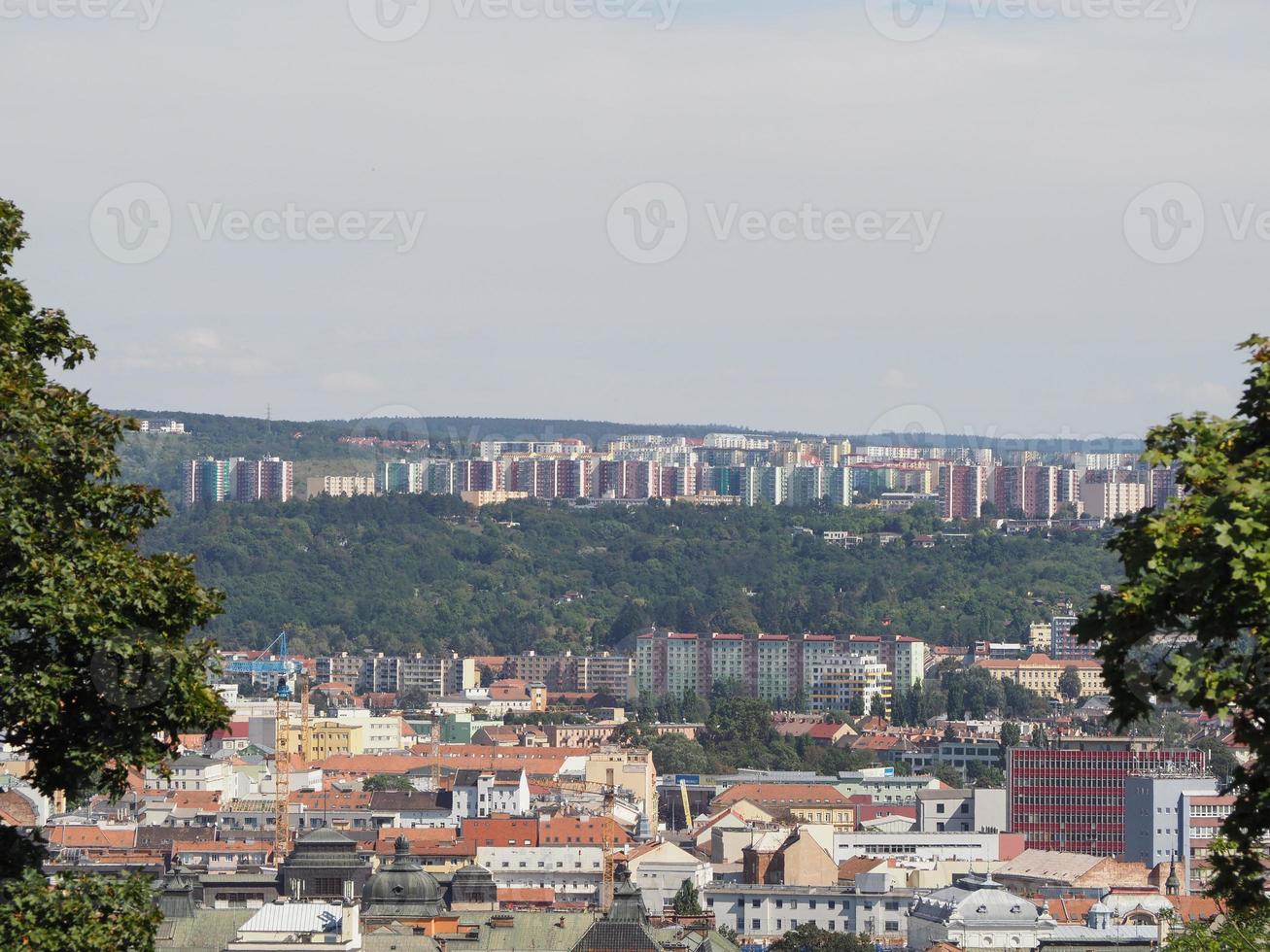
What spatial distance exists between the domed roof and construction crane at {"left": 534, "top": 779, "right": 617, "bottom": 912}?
23.9ft

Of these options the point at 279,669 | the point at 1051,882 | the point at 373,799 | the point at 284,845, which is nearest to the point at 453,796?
the point at 373,799

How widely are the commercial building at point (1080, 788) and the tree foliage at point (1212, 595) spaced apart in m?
71.2

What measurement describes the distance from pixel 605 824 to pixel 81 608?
214 ft

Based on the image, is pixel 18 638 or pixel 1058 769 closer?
pixel 18 638

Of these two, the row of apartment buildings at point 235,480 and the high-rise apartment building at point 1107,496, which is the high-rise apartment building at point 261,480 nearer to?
the row of apartment buildings at point 235,480

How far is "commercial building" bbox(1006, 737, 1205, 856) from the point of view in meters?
81.4

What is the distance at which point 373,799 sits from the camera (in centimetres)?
8356

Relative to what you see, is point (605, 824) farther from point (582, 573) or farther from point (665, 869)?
point (582, 573)

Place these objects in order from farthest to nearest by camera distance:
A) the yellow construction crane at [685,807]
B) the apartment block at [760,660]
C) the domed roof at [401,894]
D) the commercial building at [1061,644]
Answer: the commercial building at [1061,644]
the apartment block at [760,660]
the yellow construction crane at [685,807]
the domed roof at [401,894]

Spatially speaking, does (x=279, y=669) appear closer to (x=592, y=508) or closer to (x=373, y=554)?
(x=373, y=554)

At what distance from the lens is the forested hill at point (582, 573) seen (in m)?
156

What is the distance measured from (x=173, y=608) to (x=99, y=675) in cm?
45

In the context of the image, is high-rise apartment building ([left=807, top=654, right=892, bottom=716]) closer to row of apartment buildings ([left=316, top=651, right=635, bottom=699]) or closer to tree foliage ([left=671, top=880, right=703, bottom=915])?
row of apartment buildings ([left=316, top=651, right=635, bottom=699])
